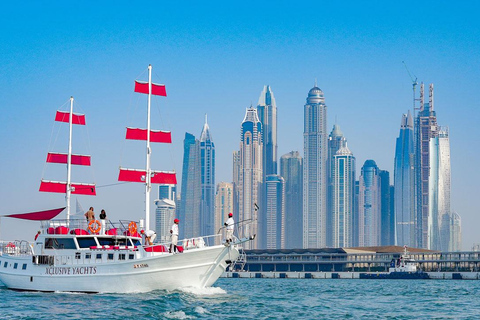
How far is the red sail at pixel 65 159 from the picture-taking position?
6650 cm

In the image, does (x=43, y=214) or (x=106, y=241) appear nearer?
(x=106, y=241)

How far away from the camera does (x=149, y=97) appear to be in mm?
62031

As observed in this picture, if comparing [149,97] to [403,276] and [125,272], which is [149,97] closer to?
[125,272]

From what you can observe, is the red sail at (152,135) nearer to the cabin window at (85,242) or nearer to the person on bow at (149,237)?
the person on bow at (149,237)

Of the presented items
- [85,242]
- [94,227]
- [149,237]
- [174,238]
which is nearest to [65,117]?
[94,227]

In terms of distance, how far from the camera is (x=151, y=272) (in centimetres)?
5312

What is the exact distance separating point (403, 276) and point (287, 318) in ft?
451

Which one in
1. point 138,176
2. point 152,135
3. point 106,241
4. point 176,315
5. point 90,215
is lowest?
point 176,315

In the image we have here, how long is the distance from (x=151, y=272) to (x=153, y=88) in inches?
653

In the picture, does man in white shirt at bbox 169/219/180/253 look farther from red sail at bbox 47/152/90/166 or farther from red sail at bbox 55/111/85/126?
red sail at bbox 55/111/85/126

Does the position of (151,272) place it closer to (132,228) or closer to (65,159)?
(132,228)

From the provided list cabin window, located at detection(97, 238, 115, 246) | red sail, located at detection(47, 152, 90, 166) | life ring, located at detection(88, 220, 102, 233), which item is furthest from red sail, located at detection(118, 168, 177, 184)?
red sail, located at detection(47, 152, 90, 166)

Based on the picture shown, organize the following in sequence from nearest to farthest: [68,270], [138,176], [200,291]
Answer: [200,291] → [68,270] → [138,176]

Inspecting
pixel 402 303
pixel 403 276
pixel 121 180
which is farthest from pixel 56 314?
pixel 403 276
